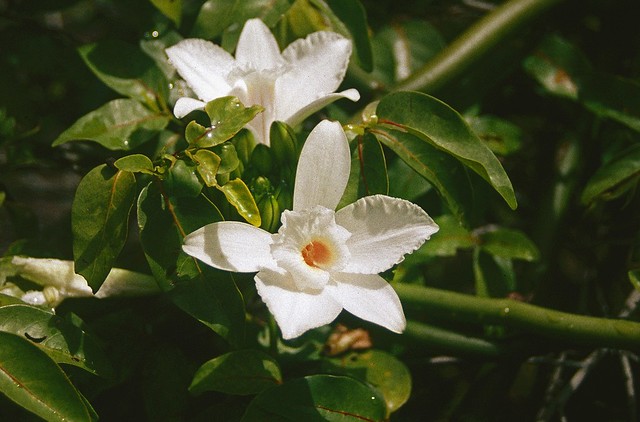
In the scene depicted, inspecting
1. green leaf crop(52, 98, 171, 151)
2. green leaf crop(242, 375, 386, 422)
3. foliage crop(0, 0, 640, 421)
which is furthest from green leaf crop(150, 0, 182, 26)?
green leaf crop(242, 375, 386, 422)

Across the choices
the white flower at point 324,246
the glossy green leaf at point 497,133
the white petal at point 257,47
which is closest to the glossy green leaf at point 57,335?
the white flower at point 324,246

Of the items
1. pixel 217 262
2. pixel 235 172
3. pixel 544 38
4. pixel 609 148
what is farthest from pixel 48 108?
pixel 609 148

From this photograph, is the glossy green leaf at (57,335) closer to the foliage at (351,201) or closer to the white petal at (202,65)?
the foliage at (351,201)

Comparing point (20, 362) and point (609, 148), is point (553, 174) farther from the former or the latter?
point (20, 362)

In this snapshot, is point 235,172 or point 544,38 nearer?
point 235,172

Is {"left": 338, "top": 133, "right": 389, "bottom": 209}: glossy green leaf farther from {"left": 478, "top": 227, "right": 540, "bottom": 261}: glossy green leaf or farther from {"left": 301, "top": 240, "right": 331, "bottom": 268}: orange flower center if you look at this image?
{"left": 478, "top": 227, "right": 540, "bottom": 261}: glossy green leaf

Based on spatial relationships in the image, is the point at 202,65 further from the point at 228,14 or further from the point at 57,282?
the point at 57,282
